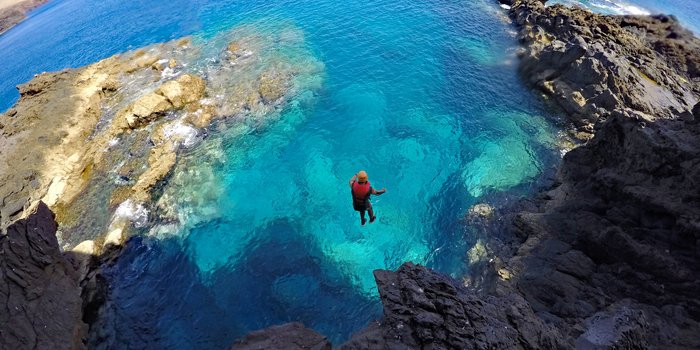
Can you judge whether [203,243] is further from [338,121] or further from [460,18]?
[460,18]

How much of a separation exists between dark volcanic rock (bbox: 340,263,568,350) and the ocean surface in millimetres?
6007

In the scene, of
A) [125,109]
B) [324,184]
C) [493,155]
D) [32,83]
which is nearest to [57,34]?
[32,83]

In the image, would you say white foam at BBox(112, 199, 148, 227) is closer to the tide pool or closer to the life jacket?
the tide pool

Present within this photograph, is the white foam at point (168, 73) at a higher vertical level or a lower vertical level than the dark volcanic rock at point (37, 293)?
higher

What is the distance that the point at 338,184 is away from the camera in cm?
2141

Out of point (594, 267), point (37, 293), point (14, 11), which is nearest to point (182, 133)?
point (37, 293)

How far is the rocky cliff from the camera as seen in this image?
934 cm

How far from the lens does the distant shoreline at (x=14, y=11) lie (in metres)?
54.1

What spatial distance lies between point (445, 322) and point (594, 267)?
24.9 feet

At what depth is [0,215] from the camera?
1988 centimetres

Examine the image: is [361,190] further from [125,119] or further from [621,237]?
[125,119]

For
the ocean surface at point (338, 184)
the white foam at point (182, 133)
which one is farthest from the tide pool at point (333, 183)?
the white foam at point (182, 133)

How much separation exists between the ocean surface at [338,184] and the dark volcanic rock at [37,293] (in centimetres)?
220

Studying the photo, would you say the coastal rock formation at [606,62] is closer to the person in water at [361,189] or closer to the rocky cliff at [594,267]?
the rocky cliff at [594,267]
